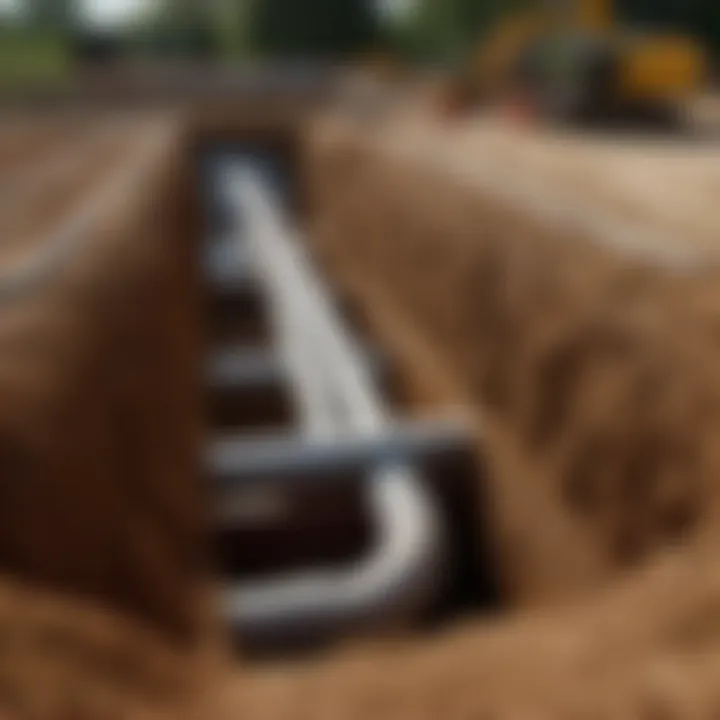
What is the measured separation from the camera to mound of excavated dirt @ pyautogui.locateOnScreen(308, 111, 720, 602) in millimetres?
2219

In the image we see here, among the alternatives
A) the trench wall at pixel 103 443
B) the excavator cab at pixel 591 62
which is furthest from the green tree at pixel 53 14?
the trench wall at pixel 103 443

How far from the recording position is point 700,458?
2.10 m

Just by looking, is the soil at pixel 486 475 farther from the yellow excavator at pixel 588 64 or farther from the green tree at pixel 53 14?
the green tree at pixel 53 14

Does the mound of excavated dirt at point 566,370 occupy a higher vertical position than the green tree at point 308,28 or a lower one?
lower

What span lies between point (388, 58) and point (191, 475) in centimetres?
1335

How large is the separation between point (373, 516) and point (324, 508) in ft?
1.17

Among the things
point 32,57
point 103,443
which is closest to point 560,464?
point 103,443

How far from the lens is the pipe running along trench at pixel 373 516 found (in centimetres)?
215

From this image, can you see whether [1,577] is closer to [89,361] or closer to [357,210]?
[89,361]

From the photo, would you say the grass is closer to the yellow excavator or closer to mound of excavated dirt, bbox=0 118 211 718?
the yellow excavator

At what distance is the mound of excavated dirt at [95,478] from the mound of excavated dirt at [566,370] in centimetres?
66

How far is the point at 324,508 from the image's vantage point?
3168 millimetres

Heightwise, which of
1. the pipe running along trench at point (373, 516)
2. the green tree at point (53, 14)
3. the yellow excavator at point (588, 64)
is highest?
the green tree at point (53, 14)

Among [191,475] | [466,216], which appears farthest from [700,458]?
[466,216]
